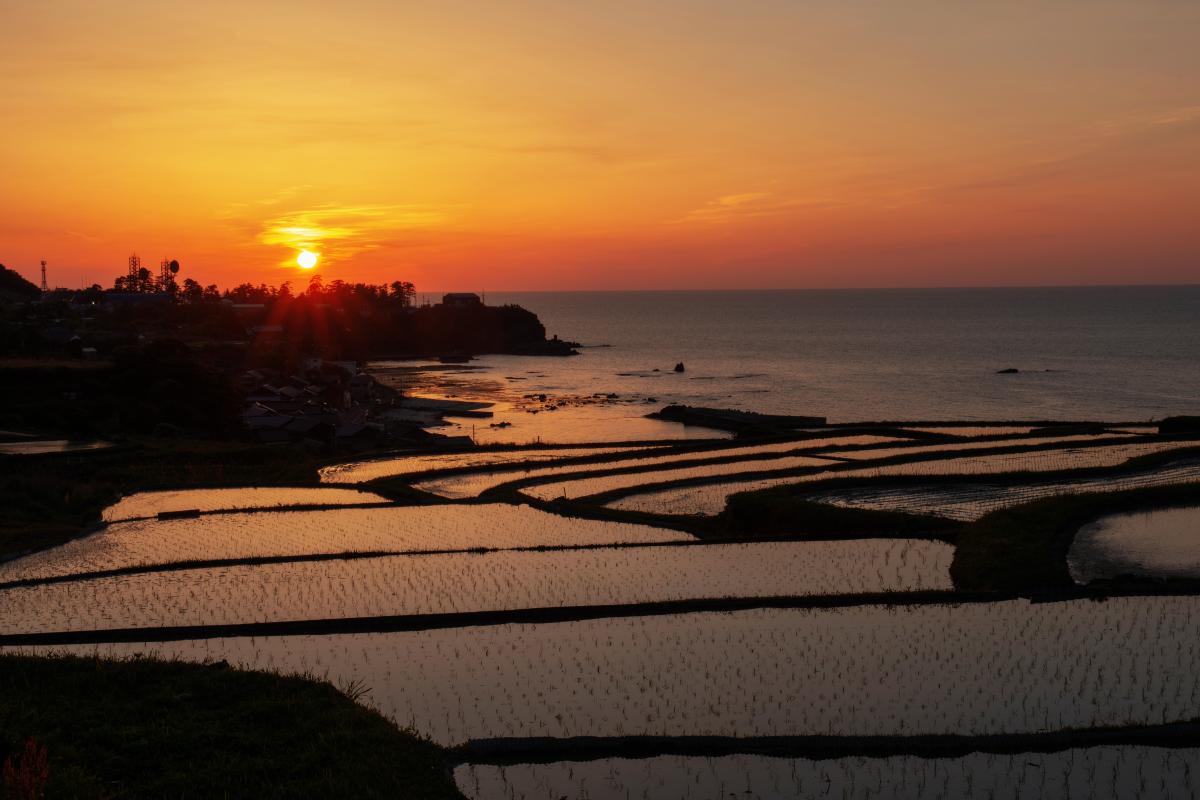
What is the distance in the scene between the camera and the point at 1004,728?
10031mm

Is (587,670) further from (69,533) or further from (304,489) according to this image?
(304,489)

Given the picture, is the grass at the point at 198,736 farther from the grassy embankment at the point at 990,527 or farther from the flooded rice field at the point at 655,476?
the flooded rice field at the point at 655,476

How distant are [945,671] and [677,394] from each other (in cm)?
6493

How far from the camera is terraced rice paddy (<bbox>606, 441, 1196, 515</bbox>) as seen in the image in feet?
84.7

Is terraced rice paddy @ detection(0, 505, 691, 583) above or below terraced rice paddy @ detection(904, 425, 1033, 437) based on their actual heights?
below

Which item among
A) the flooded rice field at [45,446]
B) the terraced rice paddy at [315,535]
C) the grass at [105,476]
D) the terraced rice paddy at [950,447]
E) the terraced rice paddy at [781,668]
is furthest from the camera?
the terraced rice paddy at [950,447]

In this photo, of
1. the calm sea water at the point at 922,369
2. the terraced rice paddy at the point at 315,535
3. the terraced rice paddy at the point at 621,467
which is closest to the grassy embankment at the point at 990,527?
the terraced rice paddy at the point at 315,535

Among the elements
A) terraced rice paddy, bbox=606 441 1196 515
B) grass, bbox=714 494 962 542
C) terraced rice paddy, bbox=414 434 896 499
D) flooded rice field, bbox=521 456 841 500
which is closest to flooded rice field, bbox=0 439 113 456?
terraced rice paddy, bbox=414 434 896 499

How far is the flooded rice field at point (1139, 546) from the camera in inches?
648

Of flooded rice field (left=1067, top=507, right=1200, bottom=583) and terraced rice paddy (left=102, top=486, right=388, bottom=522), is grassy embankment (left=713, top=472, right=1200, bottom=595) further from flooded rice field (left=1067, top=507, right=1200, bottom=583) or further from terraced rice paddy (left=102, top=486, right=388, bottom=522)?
terraced rice paddy (left=102, top=486, right=388, bottom=522)

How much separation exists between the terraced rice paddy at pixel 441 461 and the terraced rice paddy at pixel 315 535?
6.95 m

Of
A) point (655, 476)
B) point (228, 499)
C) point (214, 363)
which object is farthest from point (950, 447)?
point (214, 363)

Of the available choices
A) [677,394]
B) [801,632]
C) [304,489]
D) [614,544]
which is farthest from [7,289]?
[801,632]

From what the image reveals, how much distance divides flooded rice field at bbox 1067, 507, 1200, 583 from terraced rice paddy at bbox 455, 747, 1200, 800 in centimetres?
727
